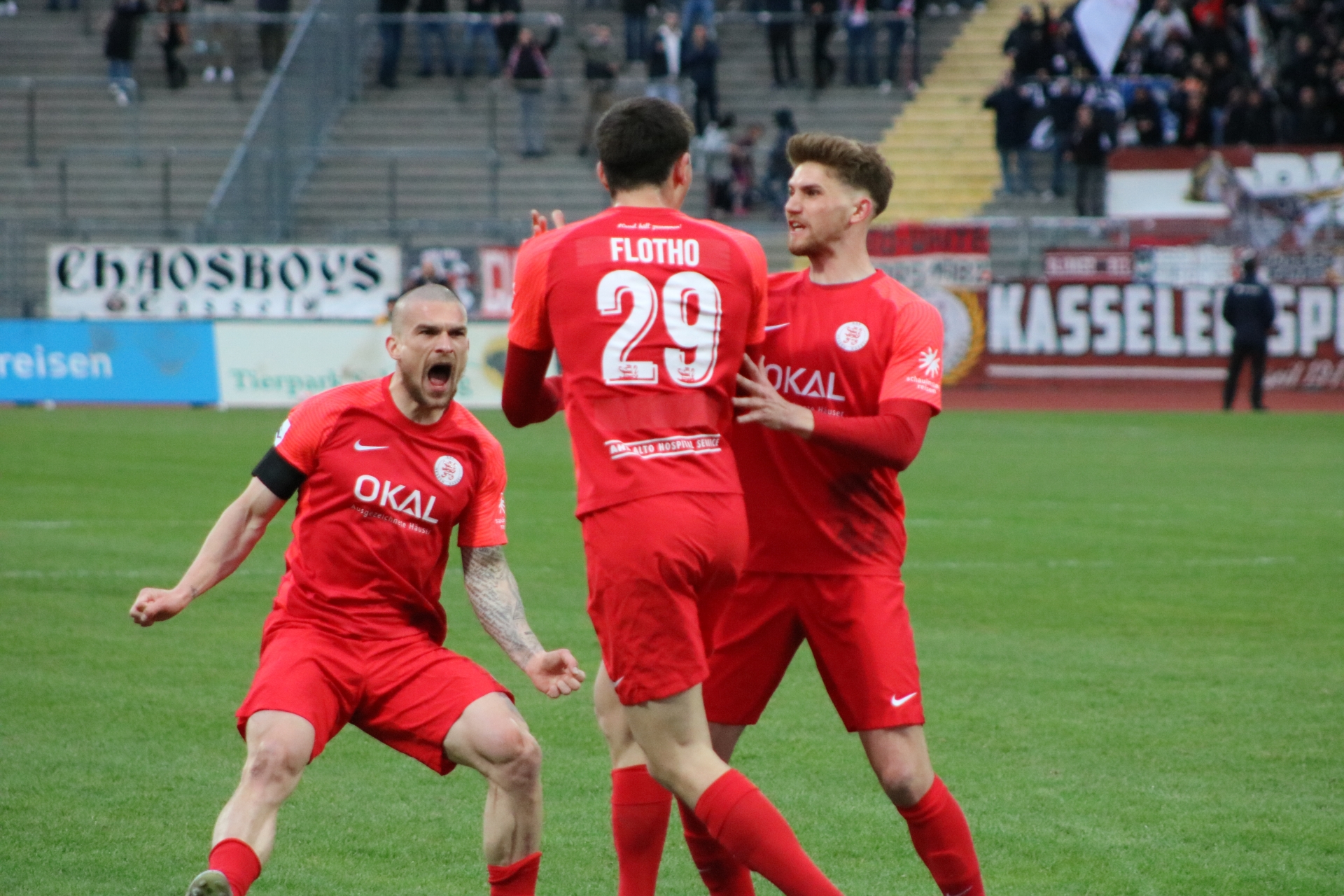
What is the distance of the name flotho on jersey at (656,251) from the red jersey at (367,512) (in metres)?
1.16

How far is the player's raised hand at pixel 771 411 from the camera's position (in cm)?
441

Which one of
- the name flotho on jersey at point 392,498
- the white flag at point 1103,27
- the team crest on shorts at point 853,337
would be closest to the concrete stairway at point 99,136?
the white flag at point 1103,27

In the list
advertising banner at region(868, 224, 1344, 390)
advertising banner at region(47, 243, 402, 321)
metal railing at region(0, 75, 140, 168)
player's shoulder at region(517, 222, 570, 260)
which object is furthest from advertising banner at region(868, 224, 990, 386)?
player's shoulder at region(517, 222, 570, 260)

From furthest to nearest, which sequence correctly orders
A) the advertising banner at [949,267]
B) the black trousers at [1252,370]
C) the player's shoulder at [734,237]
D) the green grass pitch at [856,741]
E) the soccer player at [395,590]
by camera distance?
the advertising banner at [949,267], the black trousers at [1252,370], the green grass pitch at [856,741], the soccer player at [395,590], the player's shoulder at [734,237]

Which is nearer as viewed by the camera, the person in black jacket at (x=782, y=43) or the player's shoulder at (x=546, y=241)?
the player's shoulder at (x=546, y=241)

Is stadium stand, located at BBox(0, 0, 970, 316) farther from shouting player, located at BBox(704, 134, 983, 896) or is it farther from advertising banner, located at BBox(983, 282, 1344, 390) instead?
shouting player, located at BBox(704, 134, 983, 896)

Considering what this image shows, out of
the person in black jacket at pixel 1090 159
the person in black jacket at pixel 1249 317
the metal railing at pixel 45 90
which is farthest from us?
the metal railing at pixel 45 90

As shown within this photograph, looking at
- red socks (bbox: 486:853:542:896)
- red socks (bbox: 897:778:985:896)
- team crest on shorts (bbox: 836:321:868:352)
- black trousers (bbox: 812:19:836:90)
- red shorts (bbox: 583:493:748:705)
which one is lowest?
red socks (bbox: 486:853:542:896)

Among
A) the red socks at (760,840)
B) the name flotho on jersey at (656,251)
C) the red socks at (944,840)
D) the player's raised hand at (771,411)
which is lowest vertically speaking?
the red socks at (944,840)

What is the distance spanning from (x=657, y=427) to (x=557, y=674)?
0.89 meters

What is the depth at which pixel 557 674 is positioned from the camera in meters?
4.79

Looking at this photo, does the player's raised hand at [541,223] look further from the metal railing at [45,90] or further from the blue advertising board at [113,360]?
the metal railing at [45,90]

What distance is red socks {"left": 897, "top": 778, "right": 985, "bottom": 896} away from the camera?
475 cm

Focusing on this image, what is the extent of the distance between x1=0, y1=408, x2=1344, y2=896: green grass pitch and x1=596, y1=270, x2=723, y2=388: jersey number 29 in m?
1.92
